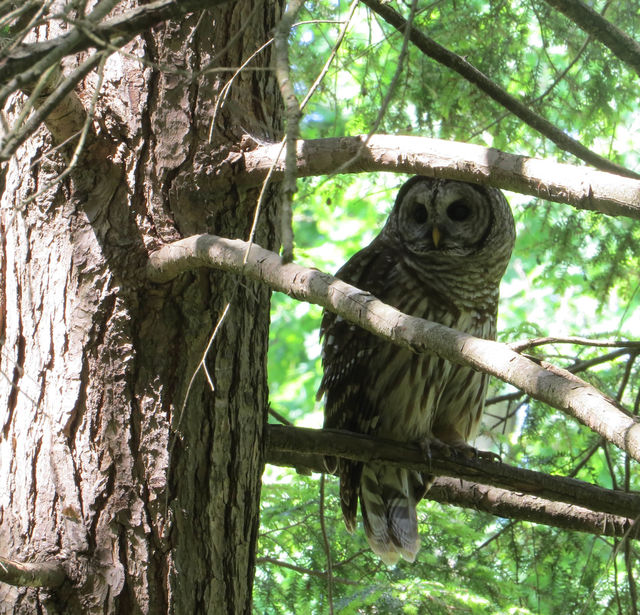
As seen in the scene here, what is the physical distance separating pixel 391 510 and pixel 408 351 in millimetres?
797

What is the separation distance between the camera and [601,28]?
2553 millimetres

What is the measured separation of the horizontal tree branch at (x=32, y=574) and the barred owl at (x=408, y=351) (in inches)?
66.3

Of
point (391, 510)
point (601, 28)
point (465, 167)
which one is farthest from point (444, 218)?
point (465, 167)

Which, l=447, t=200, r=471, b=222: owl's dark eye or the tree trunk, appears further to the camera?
l=447, t=200, r=471, b=222: owl's dark eye

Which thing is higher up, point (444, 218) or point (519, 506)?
point (444, 218)

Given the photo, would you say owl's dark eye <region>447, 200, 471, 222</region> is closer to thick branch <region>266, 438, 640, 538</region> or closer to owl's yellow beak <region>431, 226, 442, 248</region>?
owl's yellow beak <region>431, 226, 442, 248</region>

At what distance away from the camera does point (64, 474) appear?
2135 mm

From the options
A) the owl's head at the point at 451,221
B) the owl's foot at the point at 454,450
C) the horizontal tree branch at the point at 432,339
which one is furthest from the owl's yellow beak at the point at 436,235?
the horizontal tree branch at the point at 432,339

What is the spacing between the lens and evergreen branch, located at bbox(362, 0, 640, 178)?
8.71 ft

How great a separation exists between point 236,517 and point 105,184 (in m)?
1.03

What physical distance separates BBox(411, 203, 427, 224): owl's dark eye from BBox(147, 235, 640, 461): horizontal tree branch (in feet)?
7.04

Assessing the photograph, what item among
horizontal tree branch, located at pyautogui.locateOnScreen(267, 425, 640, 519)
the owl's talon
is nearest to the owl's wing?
the owl's talon

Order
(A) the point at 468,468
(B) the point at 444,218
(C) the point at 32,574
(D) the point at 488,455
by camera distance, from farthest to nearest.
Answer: (B) the point at 444,218, (D) the point at 488,455, (A) the point at 468,468, (C) the point at 32,574

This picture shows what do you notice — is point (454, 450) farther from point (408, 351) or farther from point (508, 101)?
point (508, 101)
